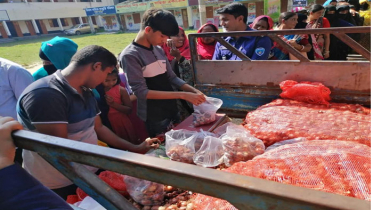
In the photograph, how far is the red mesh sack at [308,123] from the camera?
1.72m

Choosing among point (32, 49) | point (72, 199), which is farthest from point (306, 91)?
point (32, 49)

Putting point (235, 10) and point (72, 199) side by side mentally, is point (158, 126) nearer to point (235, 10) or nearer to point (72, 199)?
point (72, 199)

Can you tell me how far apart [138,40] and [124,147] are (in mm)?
1010

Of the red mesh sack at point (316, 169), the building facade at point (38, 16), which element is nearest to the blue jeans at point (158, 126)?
the red mesh sack at point (316, 169)

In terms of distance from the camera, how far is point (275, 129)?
188cm

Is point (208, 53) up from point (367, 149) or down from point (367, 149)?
up

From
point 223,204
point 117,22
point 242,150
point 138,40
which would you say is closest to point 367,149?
point 242,150

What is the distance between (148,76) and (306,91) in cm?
153

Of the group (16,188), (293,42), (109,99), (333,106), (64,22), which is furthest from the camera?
(64,22)

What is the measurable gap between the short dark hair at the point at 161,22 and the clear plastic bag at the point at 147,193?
131 cm

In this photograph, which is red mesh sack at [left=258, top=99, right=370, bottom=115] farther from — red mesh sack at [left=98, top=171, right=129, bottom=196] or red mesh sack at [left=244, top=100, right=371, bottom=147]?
red mesh sack at [left=98, top=171, right=129, bottom=196]

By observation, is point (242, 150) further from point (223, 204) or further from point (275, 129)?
point (223, 204)

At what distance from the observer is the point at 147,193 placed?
54.3 inches

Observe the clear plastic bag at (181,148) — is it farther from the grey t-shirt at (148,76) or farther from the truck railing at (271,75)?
the truck railing at (271,75)
